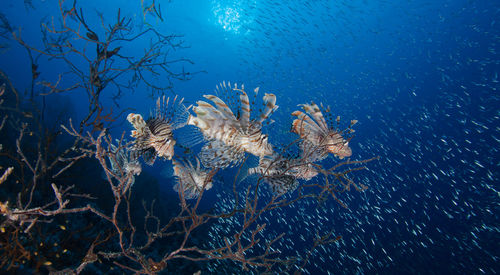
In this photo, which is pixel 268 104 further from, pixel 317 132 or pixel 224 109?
pixel 317 132

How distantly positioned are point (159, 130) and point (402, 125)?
91.9ft

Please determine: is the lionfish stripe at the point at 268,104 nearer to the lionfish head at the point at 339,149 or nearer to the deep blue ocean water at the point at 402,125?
the deep blue ocean water at the point at 402,125

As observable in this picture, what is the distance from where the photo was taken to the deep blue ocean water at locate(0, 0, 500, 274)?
1023 cm

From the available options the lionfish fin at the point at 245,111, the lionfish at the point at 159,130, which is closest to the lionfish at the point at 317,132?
the lionfish fin at the point at 245,111

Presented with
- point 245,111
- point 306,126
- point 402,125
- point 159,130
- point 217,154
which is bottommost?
point 217,154

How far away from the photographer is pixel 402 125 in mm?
24734

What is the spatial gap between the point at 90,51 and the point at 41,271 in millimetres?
94043

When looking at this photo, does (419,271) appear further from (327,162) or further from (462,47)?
(462,47)

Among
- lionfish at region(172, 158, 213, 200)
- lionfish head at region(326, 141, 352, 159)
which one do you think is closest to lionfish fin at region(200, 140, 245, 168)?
lionfish at region(172, 158, 213, 200)

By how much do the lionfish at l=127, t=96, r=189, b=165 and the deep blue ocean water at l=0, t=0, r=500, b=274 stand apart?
0.29 metres

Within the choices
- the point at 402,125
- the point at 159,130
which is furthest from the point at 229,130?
the point at 402,125

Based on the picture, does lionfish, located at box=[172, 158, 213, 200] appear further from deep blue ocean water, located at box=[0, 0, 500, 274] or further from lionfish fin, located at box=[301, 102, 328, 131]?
lionfish fin, located at box=[301, 102, 328, 131]

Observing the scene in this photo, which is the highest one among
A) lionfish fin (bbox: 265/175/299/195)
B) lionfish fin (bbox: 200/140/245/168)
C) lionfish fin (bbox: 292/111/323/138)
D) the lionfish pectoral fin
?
the lionfish pectoral fin

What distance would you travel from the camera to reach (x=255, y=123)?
299cm
